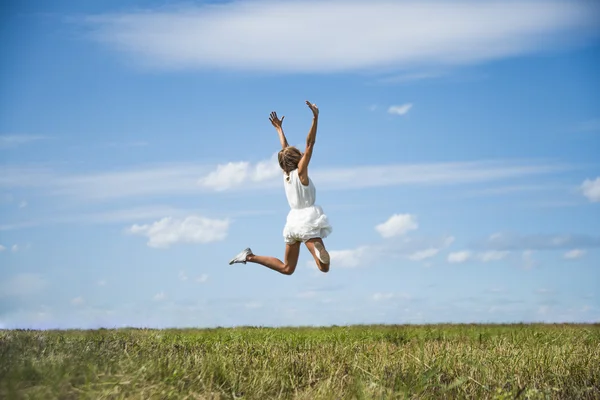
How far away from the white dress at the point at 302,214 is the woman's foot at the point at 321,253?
15 centimetres

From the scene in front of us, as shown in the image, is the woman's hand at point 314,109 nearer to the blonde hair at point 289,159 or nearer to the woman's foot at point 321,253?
the blonde hair at point 289,159

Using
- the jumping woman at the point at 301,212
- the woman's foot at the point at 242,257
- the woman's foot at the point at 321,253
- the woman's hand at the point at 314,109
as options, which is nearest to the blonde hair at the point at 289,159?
the jumping woman at the point at 301,212

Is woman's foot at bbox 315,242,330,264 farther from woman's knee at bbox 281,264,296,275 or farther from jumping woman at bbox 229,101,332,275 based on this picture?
woman's knee at bbox 281,264,296,275

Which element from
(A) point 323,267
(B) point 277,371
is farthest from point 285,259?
(B) point 277,371

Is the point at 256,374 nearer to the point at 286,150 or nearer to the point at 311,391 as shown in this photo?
the point at 311,391

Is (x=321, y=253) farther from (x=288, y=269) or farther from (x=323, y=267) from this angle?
(x=288, y=269)

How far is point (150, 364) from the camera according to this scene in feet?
25.4

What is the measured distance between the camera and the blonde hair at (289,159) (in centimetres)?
1063

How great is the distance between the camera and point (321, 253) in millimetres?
10320

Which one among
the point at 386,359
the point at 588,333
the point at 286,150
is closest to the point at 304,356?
the point at 386,359

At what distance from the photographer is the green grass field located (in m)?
7.10

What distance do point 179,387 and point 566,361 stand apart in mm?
6268

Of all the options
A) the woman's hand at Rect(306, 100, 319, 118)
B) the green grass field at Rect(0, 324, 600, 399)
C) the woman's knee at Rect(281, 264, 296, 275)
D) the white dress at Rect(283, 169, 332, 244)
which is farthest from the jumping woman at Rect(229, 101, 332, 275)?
the green grass field at Rect(0, 324, 600, 399)

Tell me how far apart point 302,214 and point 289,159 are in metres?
0.83
